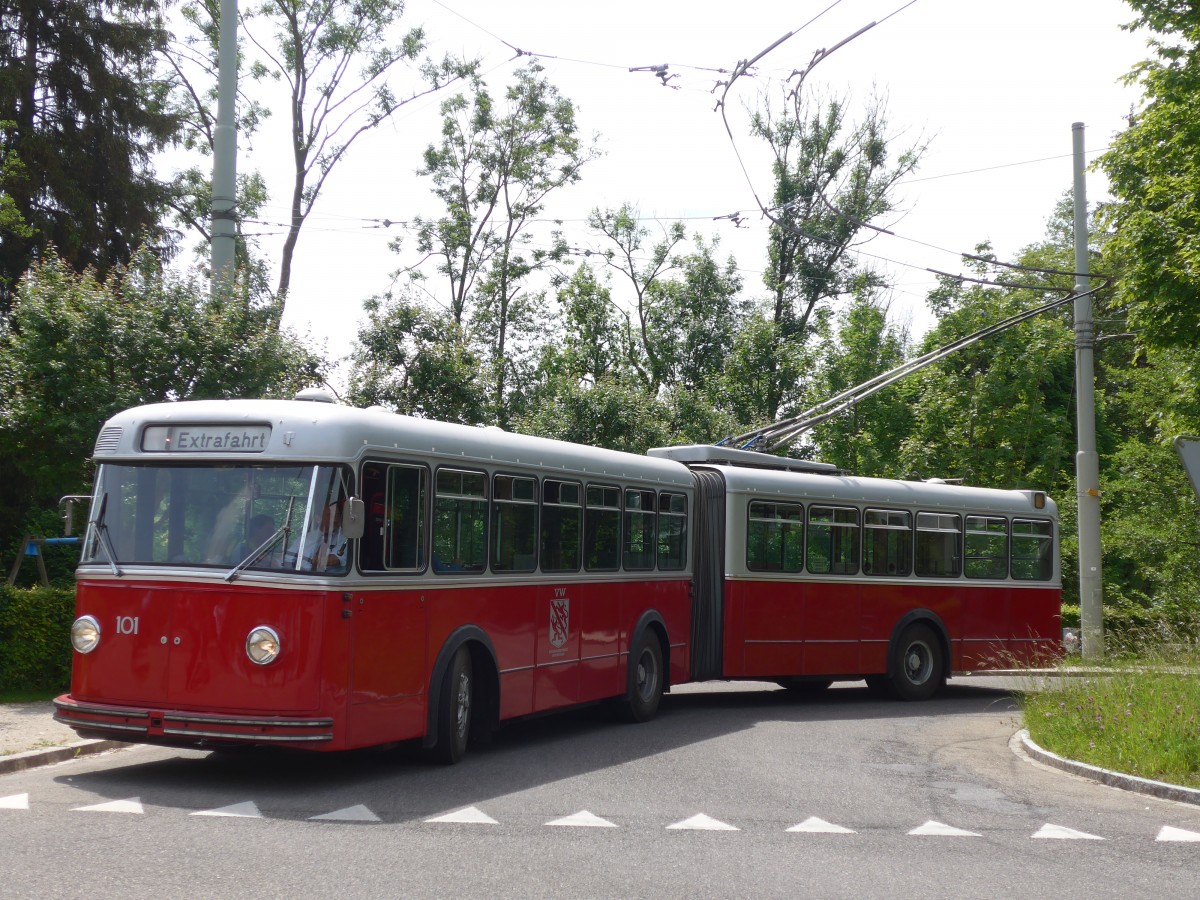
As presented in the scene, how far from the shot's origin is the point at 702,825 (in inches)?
360

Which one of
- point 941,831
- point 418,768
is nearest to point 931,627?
point 418,768

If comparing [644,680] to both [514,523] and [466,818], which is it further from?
[466,818]

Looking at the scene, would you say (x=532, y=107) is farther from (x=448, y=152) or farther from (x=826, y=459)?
(x=826, y=459)

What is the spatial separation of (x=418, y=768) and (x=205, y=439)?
126 inches

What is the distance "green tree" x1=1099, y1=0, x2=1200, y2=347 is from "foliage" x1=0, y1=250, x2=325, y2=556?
13.3m

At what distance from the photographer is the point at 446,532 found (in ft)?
37.9

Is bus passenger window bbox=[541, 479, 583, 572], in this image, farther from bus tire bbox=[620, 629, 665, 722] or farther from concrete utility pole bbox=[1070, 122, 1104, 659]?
concrete utility pole bbox=[1070, 122, 1104, 659]

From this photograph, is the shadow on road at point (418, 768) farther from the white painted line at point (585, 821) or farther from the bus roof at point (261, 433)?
the bus roof at point (261, 433)

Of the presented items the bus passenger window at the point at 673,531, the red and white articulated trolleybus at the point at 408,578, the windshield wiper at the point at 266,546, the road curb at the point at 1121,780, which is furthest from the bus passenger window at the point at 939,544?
the windshield wiper at the point at 266,546

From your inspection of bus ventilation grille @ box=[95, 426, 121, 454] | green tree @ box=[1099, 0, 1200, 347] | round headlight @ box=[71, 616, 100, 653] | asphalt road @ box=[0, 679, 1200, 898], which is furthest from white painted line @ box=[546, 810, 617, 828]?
green tree @ box=[1099, 0, 1200, 347]

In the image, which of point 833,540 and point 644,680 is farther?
point 833,540

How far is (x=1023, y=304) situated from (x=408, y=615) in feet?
101

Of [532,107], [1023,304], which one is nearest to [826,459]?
[1023,304]

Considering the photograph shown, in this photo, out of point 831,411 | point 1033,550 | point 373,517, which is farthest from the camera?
point 1033,550
